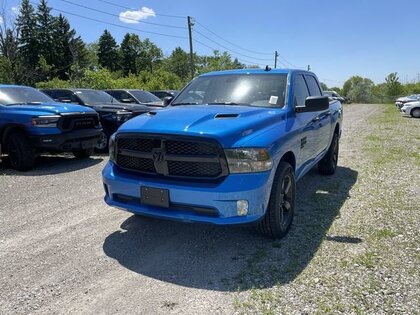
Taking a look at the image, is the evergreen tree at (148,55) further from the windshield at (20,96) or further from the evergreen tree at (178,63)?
the windshield at (20,96)

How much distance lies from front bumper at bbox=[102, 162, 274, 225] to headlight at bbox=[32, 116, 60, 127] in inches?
184

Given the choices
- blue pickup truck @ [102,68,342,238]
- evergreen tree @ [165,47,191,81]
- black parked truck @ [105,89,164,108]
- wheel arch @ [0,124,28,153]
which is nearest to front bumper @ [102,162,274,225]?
blue pickup truck @ [102,68,342,238]

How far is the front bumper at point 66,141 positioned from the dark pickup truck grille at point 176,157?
14.1 ft

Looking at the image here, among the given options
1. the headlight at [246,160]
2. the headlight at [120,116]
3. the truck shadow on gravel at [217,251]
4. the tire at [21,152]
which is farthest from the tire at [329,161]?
the tire at [21,152]

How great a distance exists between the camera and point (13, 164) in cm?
755

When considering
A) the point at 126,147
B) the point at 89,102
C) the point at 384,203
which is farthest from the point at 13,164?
the point at 384,203

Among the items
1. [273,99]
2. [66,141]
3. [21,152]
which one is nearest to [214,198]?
[273,99]

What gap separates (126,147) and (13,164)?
4975mm

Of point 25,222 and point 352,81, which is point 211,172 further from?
point 352,81

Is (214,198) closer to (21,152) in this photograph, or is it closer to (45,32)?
(21,152)

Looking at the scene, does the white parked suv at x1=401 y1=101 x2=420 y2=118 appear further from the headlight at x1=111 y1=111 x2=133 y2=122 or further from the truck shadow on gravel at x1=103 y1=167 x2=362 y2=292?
the truck shadow on gravel at x1=103 y1=167 x2=362 y2=292

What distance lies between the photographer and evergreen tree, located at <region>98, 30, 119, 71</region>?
81062mm

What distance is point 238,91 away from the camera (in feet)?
15.3

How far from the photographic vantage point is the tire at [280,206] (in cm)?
365
